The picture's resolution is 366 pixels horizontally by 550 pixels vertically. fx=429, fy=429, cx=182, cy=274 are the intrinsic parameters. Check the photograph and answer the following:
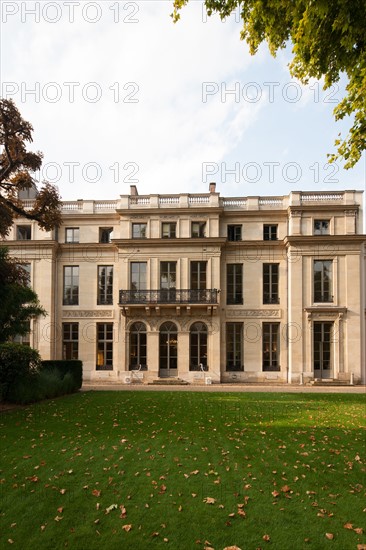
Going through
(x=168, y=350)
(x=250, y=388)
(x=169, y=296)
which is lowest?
(x=250, y=388)

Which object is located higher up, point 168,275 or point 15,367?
point 168,275

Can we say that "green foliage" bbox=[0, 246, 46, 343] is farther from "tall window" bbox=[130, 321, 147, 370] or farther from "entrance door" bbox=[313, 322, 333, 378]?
"entrance door" bbox=[313, 322, 333, 378]

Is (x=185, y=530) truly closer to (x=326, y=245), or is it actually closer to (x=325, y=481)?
(x=325, y=481)

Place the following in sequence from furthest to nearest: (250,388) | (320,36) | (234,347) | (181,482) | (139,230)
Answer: (139,230)
(234,347)
(250,388)
(181,482)
(320,36)

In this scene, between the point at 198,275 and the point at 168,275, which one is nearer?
the point at 198,275

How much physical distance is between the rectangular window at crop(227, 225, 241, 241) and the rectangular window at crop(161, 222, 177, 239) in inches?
145

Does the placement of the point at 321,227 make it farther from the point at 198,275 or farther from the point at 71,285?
the point at 71,285

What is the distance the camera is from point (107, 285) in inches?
1144

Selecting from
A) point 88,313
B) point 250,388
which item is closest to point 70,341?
point 88,313

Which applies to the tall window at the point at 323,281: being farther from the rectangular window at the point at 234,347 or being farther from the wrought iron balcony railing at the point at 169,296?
the wrought iron balcony railing at the point at 169,296

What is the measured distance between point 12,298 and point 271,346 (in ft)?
58.8

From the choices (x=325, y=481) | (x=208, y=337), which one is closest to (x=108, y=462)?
(x=325, y=481)

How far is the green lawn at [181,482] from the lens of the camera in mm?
5102

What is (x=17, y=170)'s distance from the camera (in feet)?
52.2
